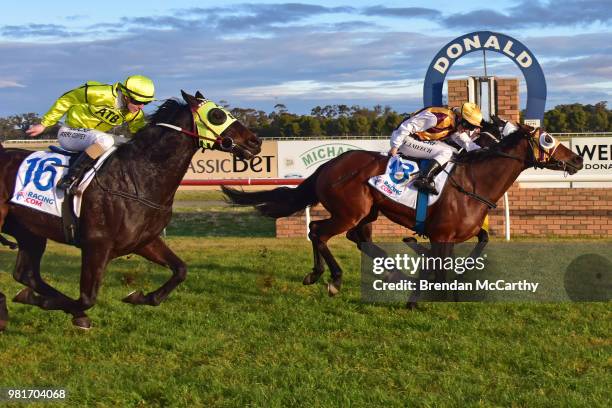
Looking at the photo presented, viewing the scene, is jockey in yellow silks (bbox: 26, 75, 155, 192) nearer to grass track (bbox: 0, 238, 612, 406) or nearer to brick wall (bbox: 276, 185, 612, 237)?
grass track (bbox: 0, 238, 612, 406)

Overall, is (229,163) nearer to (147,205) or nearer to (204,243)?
(204,243)

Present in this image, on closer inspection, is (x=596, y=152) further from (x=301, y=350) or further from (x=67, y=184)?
(x=67, y=184)

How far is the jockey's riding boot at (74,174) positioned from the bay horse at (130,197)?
0.34 ft

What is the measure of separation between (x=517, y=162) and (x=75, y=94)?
3721 mm

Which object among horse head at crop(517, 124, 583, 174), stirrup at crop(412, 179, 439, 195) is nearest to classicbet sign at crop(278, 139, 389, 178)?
horse head at crop(517, 124, 583, 174)

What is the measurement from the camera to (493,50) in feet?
39.8

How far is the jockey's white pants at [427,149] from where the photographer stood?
22.8ft

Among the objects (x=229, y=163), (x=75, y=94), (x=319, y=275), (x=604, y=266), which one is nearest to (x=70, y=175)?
(x=75, y=94)

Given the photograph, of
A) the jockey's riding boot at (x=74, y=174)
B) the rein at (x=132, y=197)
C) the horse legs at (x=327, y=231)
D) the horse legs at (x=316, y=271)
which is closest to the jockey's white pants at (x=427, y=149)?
the horse legs at (x=327, y=231)

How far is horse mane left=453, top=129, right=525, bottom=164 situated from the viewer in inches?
279

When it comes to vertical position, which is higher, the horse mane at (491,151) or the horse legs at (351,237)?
the horse mane at (491,151)

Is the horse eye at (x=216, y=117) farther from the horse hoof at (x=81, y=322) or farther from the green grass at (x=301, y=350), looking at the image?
the horse hoof at (x=81, y=322)

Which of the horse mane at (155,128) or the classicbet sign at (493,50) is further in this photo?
the classicbet sign at (493,50)

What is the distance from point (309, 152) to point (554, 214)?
4.34 metres
